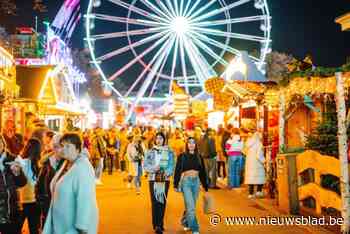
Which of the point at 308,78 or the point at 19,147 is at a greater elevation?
the point at 308,78

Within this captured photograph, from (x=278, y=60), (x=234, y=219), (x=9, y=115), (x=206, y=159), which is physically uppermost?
(x=278, y=60)

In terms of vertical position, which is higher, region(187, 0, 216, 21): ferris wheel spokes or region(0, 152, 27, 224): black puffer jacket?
region(187, 0, 216, 21): ferris wheel spokes

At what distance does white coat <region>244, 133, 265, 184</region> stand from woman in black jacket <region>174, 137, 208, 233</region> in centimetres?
481

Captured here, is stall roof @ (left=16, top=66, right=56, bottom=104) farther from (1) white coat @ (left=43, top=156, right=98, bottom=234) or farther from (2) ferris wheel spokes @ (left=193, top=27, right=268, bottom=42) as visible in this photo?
(1) white coat @ (left=43, top=156, right=98, bottom=234)

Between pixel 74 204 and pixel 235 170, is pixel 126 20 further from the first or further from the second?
pixel 74 204

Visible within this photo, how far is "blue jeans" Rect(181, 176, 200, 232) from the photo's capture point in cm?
846

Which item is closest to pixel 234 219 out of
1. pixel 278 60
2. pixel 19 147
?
pixel 19 147

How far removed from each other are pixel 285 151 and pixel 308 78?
1722mm

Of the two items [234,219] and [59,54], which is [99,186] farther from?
[59,54]

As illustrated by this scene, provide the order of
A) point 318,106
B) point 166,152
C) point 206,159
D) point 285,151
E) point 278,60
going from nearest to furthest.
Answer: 1. point 166,152
2. point 285,151
3. point 318,106
4. point 206,159
5. point 278,60

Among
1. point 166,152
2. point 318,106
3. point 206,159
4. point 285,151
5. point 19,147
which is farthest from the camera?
point 206,159

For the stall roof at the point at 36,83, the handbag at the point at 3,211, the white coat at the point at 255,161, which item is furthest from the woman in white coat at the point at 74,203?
the stall roof at the point at 36,83

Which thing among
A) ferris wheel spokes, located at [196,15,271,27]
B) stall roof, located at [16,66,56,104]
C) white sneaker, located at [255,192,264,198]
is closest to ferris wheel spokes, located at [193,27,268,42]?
ferris wheel spokes, located at [196,15,271,27]

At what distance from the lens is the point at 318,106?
14.8 m
